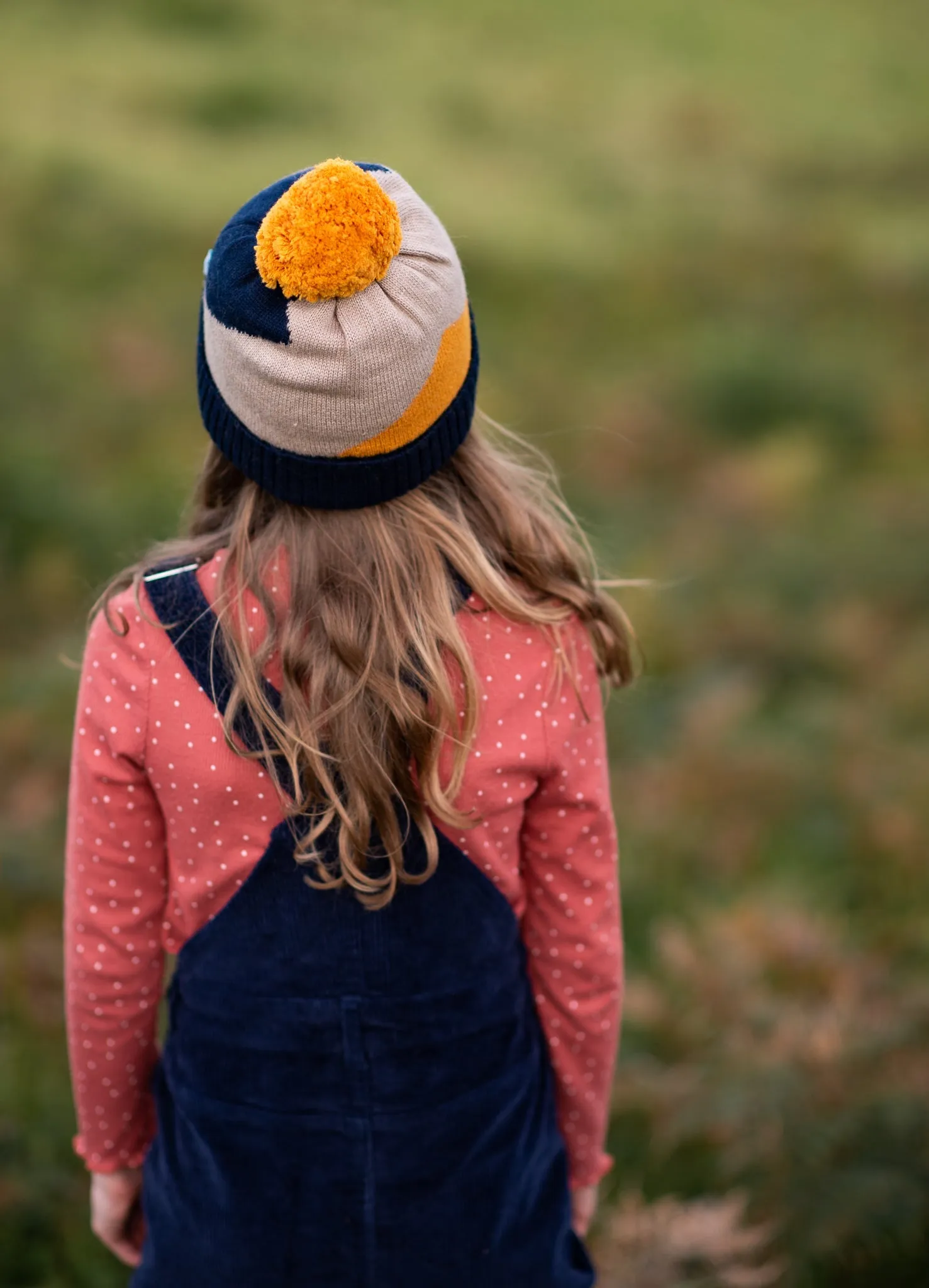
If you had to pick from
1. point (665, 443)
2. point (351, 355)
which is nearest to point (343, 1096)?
point (351, 355)

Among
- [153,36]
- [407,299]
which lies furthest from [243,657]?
[153,36]

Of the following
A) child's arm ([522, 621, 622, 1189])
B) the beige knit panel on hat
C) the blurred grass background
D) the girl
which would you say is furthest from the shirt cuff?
the beige knit panel on hat

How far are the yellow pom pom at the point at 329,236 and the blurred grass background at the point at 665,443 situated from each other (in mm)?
581

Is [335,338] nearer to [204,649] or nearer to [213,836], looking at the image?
[204,649]

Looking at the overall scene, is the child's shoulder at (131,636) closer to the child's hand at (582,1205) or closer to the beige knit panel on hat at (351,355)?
the beige knit panel on hat at (351,355)

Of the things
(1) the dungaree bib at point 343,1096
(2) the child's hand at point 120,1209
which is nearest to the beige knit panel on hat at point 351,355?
(1) the dungaree bib at point 343,1096

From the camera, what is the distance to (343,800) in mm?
1562

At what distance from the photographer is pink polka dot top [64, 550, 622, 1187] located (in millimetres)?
1513

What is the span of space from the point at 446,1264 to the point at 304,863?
24.4 inches

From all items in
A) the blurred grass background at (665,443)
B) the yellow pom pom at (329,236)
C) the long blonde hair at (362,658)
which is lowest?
the blurred grass background at (665,443)

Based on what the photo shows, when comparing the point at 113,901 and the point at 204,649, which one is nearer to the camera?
the point at 204,649

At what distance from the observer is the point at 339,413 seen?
1.41 m

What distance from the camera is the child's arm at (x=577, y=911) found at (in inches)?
65.9

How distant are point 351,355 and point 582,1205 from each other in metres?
1.45
